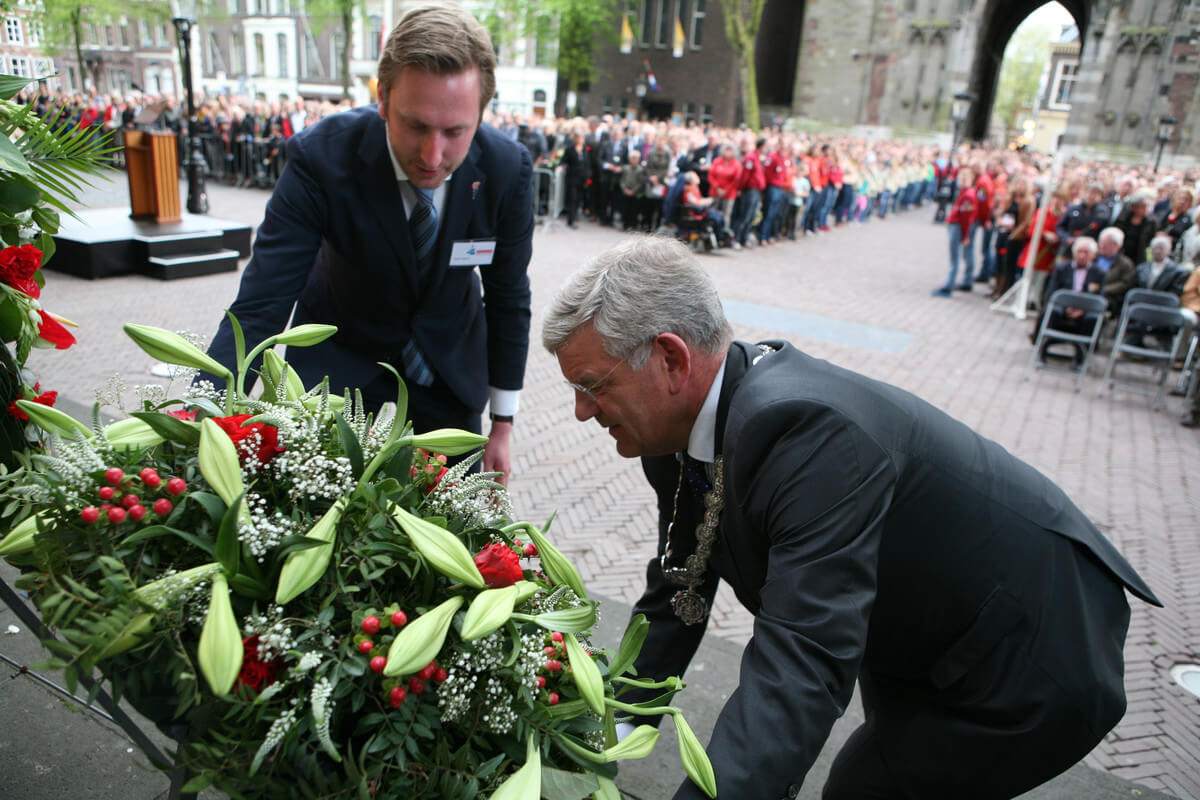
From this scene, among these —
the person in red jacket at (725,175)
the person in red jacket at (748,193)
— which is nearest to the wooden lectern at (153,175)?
the person in red jacket at (725,175)

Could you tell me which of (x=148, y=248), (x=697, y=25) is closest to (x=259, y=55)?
(x=697, y=25)

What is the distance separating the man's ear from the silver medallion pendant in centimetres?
60

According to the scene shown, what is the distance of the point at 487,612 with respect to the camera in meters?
1.15

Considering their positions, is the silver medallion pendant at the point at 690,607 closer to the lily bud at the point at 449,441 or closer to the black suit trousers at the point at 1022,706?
the black suit trousers at the point at 1022,706

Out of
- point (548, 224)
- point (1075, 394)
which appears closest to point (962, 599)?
point (1075, 394)

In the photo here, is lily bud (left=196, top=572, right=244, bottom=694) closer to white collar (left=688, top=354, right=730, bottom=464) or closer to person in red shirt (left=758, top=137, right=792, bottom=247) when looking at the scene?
white collar (left=688, top=354, right=730, bottom=464)

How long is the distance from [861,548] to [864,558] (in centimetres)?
2

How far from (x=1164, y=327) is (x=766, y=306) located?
15.3 feet

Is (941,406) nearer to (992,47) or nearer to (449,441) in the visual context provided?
(449,441)

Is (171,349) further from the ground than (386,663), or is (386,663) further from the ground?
(171,349)

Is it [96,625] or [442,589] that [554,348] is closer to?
[442,589]

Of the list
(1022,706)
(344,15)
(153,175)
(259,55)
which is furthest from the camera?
(259,55)

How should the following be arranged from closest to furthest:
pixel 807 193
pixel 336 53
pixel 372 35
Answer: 1. pixel 807 193
2. pixel 336 53
3. pixel 372 35

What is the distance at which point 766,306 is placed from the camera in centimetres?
1160
